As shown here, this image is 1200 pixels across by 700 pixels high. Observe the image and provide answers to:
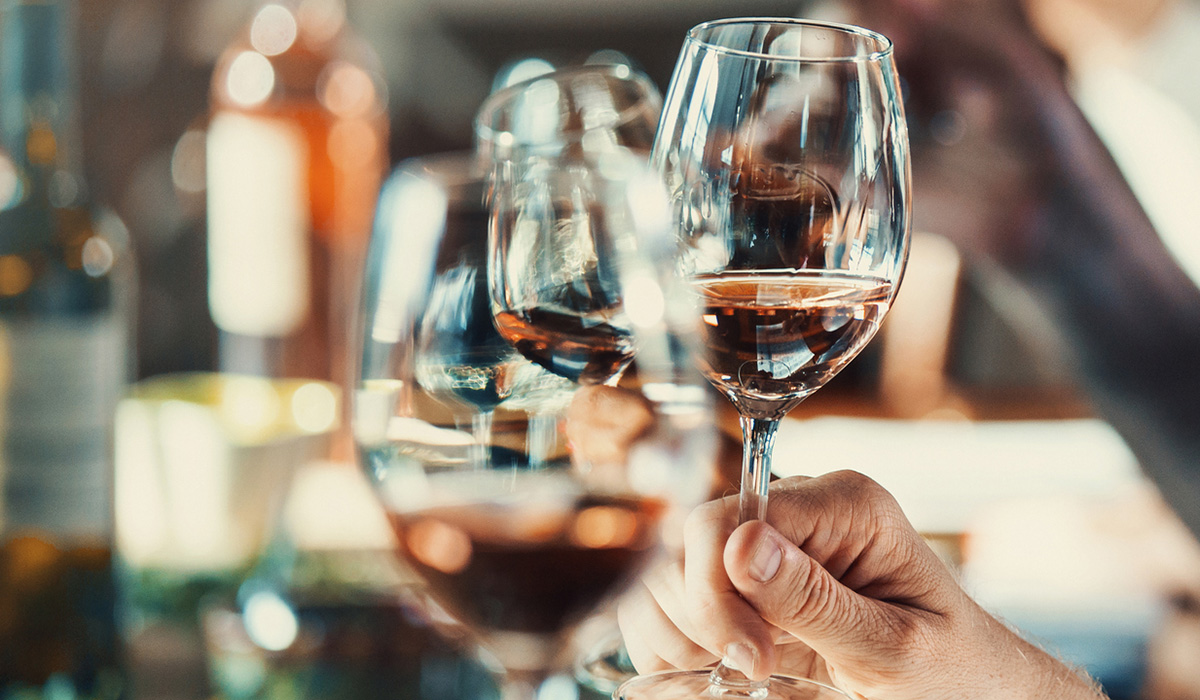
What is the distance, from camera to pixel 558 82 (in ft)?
1.21

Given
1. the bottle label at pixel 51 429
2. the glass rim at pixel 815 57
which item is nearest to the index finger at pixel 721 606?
the glass rim at pixel 815 57

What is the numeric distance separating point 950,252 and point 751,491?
38.7 inches

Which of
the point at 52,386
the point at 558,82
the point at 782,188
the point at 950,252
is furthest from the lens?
the point at 950,252

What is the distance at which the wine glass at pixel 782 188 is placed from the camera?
0.25 m

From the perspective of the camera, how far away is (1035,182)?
3.01ft

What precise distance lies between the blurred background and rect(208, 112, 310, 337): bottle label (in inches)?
9.0

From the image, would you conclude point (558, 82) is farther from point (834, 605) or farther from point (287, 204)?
point (287, 204)

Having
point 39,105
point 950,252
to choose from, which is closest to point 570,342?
point 39,105

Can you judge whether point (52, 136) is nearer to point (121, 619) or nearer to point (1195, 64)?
point (121, 619)

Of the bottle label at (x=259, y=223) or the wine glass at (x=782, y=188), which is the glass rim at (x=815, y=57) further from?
the bottle label at (x=259, y=223)

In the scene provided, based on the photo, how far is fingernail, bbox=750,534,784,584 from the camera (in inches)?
9.8

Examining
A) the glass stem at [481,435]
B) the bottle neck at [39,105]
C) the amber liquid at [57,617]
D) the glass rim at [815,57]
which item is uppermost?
the glass rim at [815,57]

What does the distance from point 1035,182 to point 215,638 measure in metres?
0.73

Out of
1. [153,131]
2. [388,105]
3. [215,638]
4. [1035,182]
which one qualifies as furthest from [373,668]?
[388,105]
